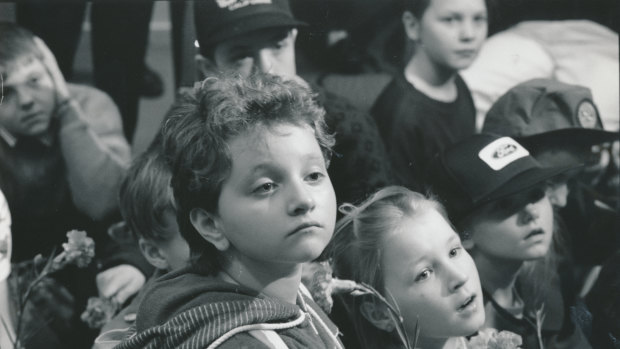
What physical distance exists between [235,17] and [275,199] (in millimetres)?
1172

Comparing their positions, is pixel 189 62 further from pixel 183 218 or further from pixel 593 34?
pixel 593 34

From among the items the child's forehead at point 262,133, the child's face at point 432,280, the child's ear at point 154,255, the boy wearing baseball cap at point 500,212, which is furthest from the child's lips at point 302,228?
the boy wearing baseball cap at point 500,212

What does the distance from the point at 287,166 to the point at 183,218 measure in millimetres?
328

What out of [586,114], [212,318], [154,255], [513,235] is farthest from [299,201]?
[586,114]

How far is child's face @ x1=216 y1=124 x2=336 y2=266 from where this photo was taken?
1.89 m

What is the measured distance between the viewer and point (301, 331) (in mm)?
1958

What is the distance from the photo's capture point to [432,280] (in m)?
2.32

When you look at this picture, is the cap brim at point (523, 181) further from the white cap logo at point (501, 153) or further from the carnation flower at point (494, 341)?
the carnation flower at point (494, 341)

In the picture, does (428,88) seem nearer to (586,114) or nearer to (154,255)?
(586,114)

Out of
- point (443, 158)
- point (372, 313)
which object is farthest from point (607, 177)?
point (372, 313)

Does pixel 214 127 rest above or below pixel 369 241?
above

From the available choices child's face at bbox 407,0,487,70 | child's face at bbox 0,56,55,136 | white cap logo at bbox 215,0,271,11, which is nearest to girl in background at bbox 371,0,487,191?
child's face at bbox 407,0,487,70

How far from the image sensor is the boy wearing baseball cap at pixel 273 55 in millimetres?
2871

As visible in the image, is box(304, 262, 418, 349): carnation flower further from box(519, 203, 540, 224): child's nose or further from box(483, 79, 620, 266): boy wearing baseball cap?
box(483, 79, 620, 266): boy wearing baseball cap
